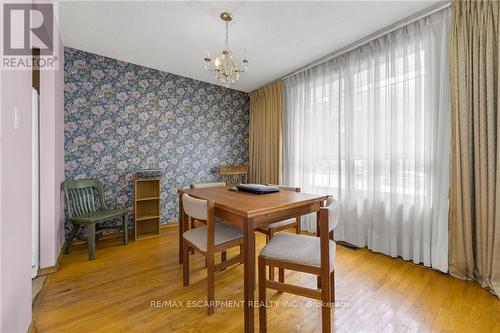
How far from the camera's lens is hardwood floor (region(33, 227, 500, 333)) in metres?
1.55

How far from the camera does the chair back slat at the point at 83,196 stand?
2797 mm

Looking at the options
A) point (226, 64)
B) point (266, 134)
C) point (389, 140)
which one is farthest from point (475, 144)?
point (266, 134)

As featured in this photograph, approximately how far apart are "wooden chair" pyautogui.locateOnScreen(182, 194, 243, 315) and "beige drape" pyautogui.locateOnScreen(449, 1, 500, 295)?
199 centimetres

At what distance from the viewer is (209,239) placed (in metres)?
1.69

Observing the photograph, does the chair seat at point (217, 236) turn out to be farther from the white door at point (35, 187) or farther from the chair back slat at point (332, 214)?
the white door at point (35, 187)

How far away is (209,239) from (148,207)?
222 centimetres

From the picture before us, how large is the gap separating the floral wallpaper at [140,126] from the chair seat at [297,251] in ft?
8.71

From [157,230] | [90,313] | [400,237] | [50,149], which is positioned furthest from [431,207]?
[50,149]

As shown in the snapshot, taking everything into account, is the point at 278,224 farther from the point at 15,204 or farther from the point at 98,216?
the point at 98,216

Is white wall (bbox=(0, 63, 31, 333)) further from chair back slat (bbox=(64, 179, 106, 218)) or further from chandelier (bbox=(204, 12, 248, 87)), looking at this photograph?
chair back slat (bbox=(64, 179, 106, 218))

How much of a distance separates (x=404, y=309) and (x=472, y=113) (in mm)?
1744

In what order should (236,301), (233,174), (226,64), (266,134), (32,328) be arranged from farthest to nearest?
(233,174), (266,134), (226,64), (236,301), (32,328)

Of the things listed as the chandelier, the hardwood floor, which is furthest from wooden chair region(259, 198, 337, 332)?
the chandelier

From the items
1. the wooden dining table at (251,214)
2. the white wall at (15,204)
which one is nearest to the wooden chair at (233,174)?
the wooden dining table at (251,214)
